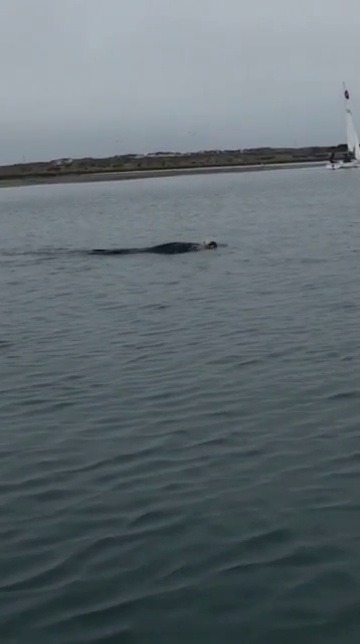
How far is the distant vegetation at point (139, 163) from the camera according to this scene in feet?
491

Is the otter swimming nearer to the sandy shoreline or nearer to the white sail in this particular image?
the white sail

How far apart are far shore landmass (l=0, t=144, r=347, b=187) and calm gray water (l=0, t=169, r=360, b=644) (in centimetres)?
11125

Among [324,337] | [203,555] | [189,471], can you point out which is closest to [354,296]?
[324,337]

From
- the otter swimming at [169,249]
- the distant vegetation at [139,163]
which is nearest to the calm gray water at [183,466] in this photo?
the otter swimming at [169,249]

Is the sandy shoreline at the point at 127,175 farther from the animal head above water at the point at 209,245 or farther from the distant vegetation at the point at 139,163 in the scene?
the animal head above water at the point at 209,245

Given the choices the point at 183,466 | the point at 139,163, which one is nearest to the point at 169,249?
the point at 183,466

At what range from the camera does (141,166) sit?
520 ft

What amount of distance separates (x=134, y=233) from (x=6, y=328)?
81.8 ft

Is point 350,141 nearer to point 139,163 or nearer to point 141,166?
point 141,166

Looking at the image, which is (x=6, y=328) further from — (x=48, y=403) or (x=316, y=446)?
(x=316, y=446)

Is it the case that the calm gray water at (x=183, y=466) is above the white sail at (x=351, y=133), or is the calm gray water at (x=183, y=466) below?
below

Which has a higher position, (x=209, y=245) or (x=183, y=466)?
(x=209, y=245)

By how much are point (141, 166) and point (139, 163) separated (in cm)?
1088

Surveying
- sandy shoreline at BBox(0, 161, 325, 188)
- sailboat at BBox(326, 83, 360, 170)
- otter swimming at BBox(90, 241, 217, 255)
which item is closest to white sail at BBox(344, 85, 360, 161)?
sailboat at BBox(326, 83, 360, 170)
